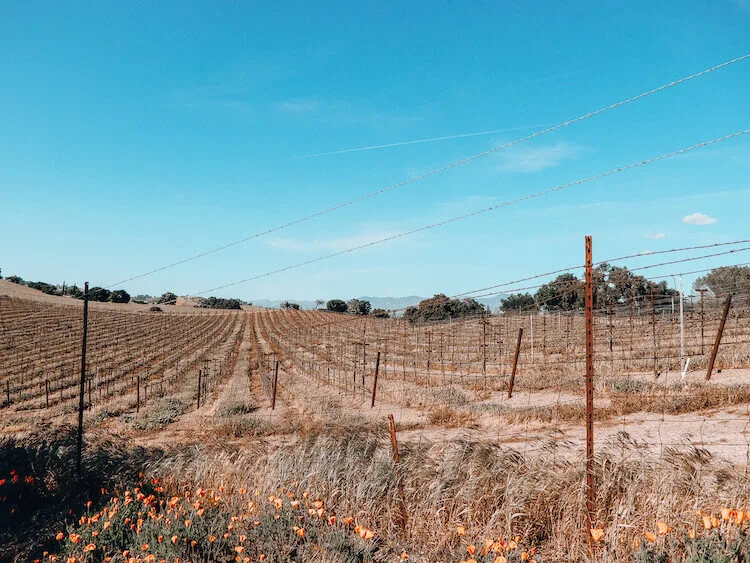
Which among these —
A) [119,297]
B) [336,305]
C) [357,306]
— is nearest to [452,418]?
[357,306]

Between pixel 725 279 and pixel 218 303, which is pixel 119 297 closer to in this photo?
pixel 218 303

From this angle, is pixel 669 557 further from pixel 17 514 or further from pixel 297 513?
pixel 17 514

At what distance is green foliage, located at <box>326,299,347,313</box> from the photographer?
115031 millimetres

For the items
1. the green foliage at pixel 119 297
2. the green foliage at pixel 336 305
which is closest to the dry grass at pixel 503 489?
the green foliage at pixel 336 305

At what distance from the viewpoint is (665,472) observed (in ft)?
16.0

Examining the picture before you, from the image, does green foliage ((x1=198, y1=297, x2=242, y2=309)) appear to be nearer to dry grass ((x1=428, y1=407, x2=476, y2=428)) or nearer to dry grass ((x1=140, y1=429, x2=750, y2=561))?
dry grass ((x1=428, y1=407, x2=476, y2=428))

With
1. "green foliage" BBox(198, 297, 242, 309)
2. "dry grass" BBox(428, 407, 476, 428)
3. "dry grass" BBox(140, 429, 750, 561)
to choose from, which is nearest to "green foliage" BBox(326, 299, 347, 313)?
"green foliage" BBox(198, 297, 242, 309)

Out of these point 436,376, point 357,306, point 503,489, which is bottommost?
point 436,376

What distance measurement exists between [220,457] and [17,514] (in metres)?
2.68

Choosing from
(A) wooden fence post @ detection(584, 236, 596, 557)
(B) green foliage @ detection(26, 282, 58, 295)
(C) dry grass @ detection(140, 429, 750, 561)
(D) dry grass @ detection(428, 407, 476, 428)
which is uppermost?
(B) green foliage @ detection(26, 282, 58, 295)

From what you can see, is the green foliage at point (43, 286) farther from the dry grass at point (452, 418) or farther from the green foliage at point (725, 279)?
the green foliage at point (725, 279)

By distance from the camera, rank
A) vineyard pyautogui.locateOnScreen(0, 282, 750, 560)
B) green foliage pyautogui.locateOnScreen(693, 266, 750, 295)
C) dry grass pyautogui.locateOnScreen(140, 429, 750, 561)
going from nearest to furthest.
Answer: dry grass pyautogui.locateOnScreen(140, 429, 750, 561) → vineyard pyautogui.locateOnScreen(0, 282, 750, 560) → green foliage pyautogui.locateOnScreen(693, 266, 750, 295)

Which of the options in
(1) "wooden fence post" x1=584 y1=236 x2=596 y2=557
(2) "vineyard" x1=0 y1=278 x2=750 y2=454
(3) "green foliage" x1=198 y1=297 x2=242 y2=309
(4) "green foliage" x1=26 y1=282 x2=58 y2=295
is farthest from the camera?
(3) "green foliage" x1=198 y1=297 x2=242 y2=309

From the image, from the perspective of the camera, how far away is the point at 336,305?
383 feet
